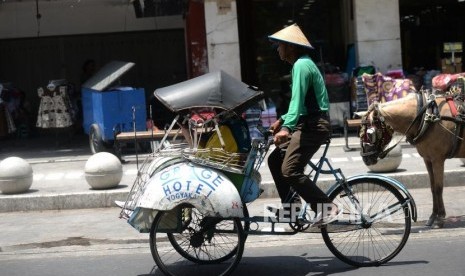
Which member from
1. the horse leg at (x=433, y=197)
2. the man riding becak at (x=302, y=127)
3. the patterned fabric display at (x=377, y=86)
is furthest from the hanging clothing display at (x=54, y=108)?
the man riding becak at (x=302, y=127)

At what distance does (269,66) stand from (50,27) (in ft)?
17.0

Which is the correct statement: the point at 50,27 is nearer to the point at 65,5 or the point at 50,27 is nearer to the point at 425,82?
the point at 65,5

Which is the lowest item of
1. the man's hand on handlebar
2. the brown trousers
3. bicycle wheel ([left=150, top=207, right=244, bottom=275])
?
bicycle wheel ([left=150, top=207, right=244, bottom=275])

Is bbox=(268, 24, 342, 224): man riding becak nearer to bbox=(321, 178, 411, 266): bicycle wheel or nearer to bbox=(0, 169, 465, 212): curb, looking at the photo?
bbox=(321, 178, 411, 266): bicycle wheel

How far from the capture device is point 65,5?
17.0 m

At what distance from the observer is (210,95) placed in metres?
6.45

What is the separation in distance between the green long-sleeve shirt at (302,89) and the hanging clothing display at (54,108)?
30.9 feet

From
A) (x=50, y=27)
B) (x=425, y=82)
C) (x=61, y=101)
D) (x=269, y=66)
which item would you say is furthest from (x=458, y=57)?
(x=50, y=27)

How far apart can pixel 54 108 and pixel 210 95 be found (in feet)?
30.0

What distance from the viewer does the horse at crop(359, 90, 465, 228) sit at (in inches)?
295

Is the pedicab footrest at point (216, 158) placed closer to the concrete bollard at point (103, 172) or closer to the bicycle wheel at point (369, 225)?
the bicycle wheel at point (369, 225)

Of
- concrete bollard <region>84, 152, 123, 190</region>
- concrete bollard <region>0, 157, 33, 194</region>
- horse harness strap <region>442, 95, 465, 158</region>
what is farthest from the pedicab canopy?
concrete bollard <region>0, 157, 33, 194</region>

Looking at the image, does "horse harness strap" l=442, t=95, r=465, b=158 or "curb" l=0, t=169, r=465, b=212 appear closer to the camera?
"horse harness strap" l=442, t=95, r=465, b=158

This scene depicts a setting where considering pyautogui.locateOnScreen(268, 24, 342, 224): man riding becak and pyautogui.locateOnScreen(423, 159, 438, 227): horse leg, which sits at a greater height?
pyautogui.locateOnScreen(268, 24, 342, 224): man riding becak
